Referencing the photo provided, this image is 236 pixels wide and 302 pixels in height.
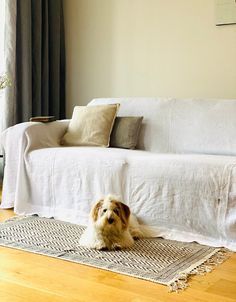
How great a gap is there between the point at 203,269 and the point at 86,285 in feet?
1.90

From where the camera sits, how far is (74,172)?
10.7 ft

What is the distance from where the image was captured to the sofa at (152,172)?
2.75m

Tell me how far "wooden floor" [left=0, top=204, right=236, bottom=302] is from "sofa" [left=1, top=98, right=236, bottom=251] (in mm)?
374

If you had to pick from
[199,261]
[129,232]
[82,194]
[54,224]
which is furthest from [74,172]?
[199,261]

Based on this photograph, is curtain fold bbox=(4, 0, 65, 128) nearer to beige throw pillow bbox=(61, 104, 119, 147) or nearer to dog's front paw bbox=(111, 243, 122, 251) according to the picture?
beige throw pillow bbox=(61, 104, 119, 147)

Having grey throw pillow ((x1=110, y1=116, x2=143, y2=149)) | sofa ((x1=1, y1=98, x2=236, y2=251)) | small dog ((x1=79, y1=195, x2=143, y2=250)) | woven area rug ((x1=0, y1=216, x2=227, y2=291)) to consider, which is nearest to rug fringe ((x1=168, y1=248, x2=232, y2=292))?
woven area rug ((x1=0, y1=216, x2=227, y2=291))

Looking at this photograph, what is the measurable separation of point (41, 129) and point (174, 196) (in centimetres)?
125

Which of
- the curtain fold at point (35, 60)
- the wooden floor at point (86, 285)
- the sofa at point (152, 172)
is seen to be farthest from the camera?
the curtain fold at point (35, 60)

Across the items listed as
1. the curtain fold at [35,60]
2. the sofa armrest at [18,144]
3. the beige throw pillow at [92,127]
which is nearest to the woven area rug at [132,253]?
the sofa armrest at [18,144]

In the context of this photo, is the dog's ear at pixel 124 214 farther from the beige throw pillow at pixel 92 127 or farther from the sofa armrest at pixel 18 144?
the sofa armrest at pixel 18 144

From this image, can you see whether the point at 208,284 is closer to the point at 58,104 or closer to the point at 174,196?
the point at 174,196

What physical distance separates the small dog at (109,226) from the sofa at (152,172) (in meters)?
0.28

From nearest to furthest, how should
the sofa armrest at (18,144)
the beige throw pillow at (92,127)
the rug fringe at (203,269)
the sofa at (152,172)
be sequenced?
the rug fringe at (203,269) → the sofa at (152,172) → the sofa armrest at (18,144) → the beige throw pillow at (92,127)

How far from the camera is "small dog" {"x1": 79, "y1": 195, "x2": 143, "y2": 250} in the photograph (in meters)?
2.65
